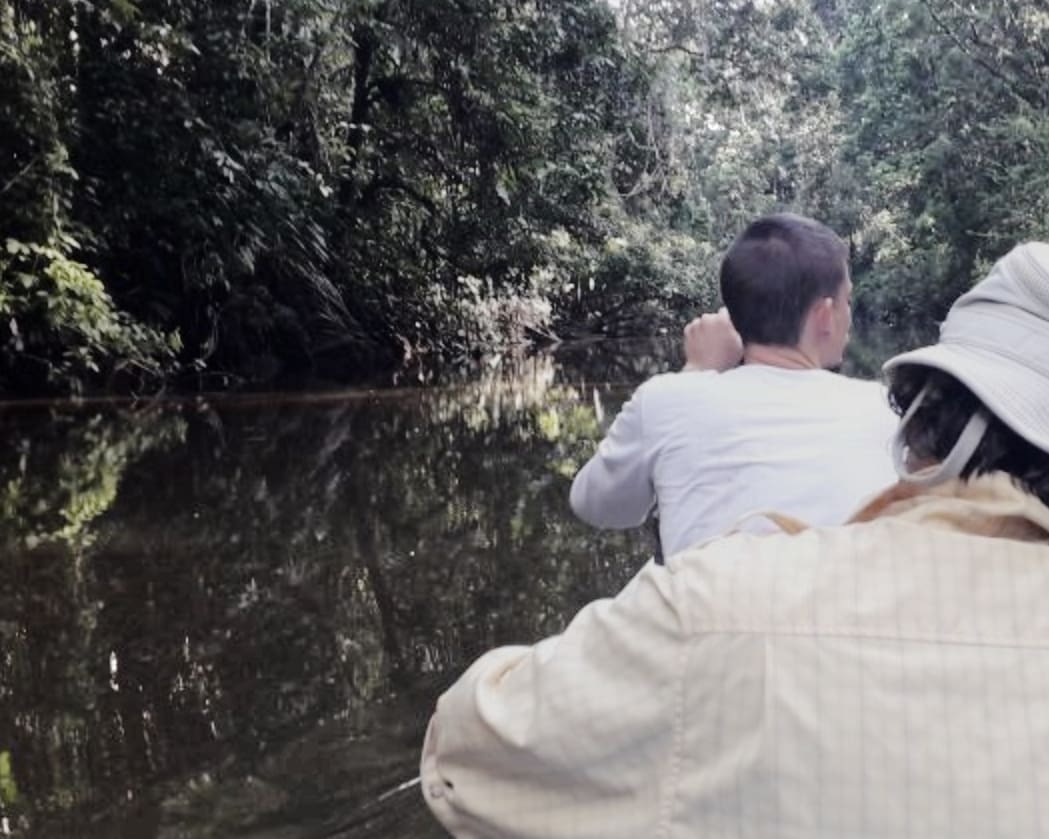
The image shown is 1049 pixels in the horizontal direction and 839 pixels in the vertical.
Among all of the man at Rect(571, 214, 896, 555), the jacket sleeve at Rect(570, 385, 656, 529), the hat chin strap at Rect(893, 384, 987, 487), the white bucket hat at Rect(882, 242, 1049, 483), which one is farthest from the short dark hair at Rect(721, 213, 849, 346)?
the hat chin strap at Rect(893, 384, 987, 487)

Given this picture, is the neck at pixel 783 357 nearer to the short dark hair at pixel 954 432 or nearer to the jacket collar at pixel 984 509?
the short dark hair at pixel 954 432

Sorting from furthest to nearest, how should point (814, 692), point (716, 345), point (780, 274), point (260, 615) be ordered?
point (260, 615)
point (716, 345)
point (780, 274)
point (814, 692)

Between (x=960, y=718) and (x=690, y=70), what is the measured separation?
20.5 meters

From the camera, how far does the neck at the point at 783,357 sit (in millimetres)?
2059

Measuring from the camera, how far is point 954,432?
102 centimetres

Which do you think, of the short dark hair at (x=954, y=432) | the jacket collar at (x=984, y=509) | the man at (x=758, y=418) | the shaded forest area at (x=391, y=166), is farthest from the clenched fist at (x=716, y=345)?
the shaded forest area at (x=391, y=166)

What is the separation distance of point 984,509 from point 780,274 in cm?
110

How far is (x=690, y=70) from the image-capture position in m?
20.5

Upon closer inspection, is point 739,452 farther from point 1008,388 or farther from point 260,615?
point 260,615

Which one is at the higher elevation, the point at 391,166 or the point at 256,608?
the point at 391,166

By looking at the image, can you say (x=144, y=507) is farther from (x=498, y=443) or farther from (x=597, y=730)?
(x=597, y=730)

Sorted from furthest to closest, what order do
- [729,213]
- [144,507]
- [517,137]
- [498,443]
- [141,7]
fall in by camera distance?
[729,213]
[517,137]
[141,7]
[498,443]
[144,507]

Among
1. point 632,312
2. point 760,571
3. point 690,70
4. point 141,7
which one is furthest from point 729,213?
point 760,571

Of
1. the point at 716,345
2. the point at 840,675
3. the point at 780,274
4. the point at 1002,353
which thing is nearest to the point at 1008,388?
the point at 1002,353
